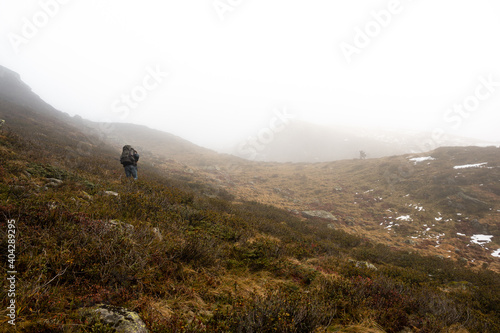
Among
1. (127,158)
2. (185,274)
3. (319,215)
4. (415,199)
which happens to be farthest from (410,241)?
(127,158)

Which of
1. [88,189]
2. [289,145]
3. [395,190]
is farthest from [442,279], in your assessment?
[289,145]

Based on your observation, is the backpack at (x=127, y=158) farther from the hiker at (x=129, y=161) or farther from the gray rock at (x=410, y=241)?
the gray rock at (x=410, y=241)

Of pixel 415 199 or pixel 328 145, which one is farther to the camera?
pixel 328 145

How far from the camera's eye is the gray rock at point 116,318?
6.04ft

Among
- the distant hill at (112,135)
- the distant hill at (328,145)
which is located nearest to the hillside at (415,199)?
the distant hill at (112,135)

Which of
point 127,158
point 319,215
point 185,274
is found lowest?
point 319,215

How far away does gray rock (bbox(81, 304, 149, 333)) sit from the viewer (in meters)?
1.84

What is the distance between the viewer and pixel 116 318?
6.33 ft

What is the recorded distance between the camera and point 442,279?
627 centimetres

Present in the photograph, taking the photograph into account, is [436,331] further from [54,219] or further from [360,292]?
[54,219]

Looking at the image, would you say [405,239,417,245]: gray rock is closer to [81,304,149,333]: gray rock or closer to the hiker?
[81,304,149,333]: gray rock

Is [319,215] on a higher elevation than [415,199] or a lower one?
lower

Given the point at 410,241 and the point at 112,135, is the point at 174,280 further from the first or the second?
the point at 112,135

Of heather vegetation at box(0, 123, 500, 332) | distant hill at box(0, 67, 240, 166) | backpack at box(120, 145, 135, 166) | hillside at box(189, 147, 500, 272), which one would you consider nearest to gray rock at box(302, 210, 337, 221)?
hillside at box(189, 147, 500, 272)
